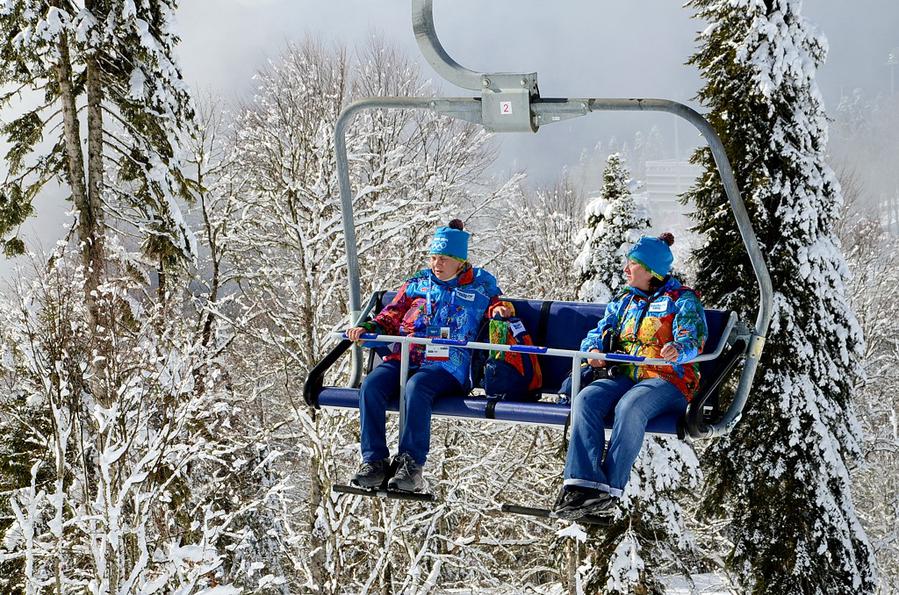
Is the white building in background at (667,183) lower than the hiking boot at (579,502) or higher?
higher

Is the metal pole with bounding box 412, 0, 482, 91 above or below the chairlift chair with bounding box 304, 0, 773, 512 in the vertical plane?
above

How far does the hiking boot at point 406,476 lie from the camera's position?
518 centimetres

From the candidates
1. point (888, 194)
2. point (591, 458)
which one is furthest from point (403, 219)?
point (888, 194)

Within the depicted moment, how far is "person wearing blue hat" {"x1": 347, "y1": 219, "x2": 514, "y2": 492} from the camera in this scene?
528cm

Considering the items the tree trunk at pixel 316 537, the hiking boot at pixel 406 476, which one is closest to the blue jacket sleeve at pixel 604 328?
the hiking boot at pixel 406 476

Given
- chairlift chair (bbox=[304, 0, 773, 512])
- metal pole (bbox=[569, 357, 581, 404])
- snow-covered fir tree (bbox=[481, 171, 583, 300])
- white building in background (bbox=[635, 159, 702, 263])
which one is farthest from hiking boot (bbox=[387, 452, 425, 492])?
white building in background (bbox=[635, 159, 702, 263])

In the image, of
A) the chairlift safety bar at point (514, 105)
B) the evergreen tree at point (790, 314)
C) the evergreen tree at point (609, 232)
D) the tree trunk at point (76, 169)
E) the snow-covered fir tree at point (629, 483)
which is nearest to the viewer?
the chairlift safety bar at point (514, 105)

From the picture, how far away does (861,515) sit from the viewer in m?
22.3

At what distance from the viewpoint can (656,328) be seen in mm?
5180

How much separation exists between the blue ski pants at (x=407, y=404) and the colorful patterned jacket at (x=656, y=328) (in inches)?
35.4

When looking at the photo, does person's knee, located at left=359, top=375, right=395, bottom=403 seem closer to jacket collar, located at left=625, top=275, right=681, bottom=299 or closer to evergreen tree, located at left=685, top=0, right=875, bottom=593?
jacket collar, located at left=625, top=275, right=681, bottom=299

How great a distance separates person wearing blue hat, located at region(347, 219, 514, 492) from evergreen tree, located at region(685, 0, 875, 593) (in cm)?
652

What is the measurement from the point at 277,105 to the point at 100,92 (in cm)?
902

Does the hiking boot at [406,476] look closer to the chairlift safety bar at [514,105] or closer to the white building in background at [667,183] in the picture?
the chairlift safety bar at [514,105]
